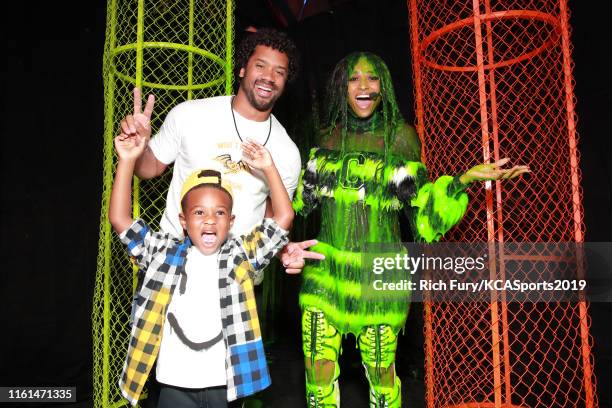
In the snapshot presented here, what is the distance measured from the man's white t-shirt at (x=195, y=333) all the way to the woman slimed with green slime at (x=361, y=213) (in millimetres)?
516

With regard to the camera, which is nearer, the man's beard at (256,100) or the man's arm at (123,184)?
the man's arm at (123,184)

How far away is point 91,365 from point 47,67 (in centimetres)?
176

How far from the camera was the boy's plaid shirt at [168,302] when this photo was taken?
4.46 ft

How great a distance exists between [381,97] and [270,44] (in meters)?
0.47

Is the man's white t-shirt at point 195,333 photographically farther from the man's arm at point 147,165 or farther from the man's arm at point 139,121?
the man's arm at point 147,165

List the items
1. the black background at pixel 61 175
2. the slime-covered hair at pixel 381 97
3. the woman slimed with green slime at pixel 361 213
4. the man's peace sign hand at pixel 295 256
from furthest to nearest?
the black background at pixel 61 175 < the slime-covered hair at pixel 381 97 < the woman slimed with green slime at pixel 361 213 < the man's peace sign hand at pixel 295 256

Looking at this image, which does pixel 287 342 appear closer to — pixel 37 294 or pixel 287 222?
pixel 37 294

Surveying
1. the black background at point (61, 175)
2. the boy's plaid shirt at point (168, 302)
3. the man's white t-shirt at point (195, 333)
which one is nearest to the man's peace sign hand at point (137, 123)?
the boy's plaid shirt at point (168, 302)

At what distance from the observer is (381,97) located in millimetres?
1891

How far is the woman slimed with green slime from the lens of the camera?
177 cm

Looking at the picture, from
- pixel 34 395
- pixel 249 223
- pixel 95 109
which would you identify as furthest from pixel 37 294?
pixel 249 223

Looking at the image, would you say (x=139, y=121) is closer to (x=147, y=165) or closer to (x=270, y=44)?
(x=147, y=165)

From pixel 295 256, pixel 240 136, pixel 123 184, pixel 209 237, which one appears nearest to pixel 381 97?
pixel 240 136

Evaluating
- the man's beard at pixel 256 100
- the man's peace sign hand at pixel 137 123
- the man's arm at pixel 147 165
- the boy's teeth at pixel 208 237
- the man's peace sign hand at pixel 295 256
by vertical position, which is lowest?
the man's peace sign hand at pixel 295 256
